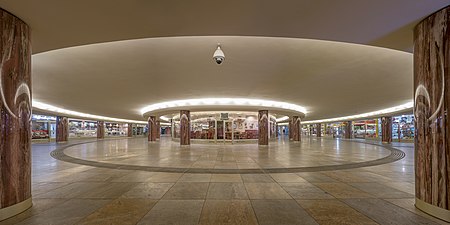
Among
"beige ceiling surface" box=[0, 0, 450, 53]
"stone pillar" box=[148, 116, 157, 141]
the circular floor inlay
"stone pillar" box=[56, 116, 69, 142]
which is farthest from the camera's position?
"stone pillar" box=[148, 116, 157, 141]

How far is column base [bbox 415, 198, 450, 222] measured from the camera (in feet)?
13.0

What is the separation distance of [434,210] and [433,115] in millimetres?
1772

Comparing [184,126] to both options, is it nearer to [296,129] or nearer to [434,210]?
[296,129]

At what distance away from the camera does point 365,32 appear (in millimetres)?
4723

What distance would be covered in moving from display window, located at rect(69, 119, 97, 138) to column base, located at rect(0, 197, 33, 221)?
44166mm

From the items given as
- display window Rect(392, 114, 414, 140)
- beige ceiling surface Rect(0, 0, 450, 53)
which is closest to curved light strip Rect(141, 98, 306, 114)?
beige ceiling surface Rect(0, 0, 450, 53)

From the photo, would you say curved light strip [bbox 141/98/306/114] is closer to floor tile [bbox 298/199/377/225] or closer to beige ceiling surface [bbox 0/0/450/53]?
beige ceiling surface [bbox 0/0/450/53]

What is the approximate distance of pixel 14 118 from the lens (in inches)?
169

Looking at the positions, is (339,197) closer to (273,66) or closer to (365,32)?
(365,32)

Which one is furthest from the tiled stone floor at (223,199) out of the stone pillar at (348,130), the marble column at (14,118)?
the stone pillar at (348,130)

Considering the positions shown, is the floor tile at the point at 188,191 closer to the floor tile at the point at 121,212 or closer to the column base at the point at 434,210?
the floor tile at the point at 121,212

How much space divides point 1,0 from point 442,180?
8.34 metres

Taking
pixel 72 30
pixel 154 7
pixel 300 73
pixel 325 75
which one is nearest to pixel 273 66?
pixel 300 73

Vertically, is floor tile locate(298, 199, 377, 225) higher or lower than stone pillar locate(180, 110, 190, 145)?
lower
